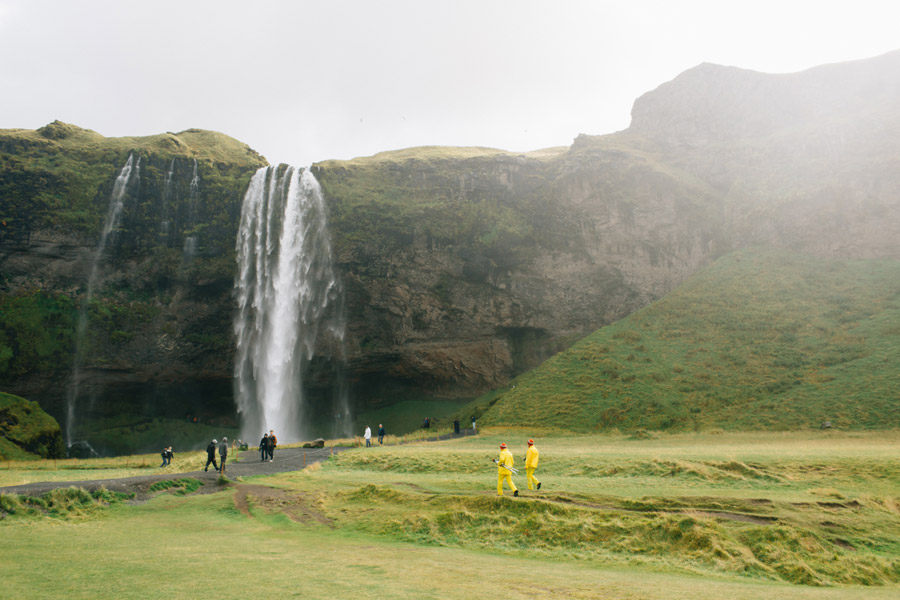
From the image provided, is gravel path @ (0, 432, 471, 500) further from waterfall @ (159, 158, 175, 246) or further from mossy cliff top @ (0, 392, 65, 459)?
waterfall @ (159, 158, 175, 246)

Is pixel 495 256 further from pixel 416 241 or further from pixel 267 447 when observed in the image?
pixel 267 447

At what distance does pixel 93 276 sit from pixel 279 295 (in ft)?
57.2

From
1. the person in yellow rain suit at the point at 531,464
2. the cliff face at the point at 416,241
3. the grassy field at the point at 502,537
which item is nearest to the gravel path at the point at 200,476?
the grassy field at the point at 502,537

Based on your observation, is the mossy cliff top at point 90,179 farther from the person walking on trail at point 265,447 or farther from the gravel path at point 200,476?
the person walking on trail at point 265,447

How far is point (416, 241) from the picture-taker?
183 feet

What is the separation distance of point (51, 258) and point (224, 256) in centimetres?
1498

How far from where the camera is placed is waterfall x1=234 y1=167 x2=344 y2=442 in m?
50.6

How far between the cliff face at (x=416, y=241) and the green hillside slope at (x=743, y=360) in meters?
7.38

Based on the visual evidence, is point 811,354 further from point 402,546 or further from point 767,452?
point 402,546

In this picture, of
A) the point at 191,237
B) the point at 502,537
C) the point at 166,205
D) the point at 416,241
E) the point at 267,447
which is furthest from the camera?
the point at 416,241

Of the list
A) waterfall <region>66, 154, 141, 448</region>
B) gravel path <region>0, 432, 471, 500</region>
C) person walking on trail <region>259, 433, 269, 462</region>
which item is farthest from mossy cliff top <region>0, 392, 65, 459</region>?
person walking on trail <region>259, 433, 269, 462</region>

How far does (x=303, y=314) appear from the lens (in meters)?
52.1

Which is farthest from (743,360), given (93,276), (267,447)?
(93,276)

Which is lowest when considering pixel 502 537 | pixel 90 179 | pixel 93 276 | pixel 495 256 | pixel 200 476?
pixel 502 537
